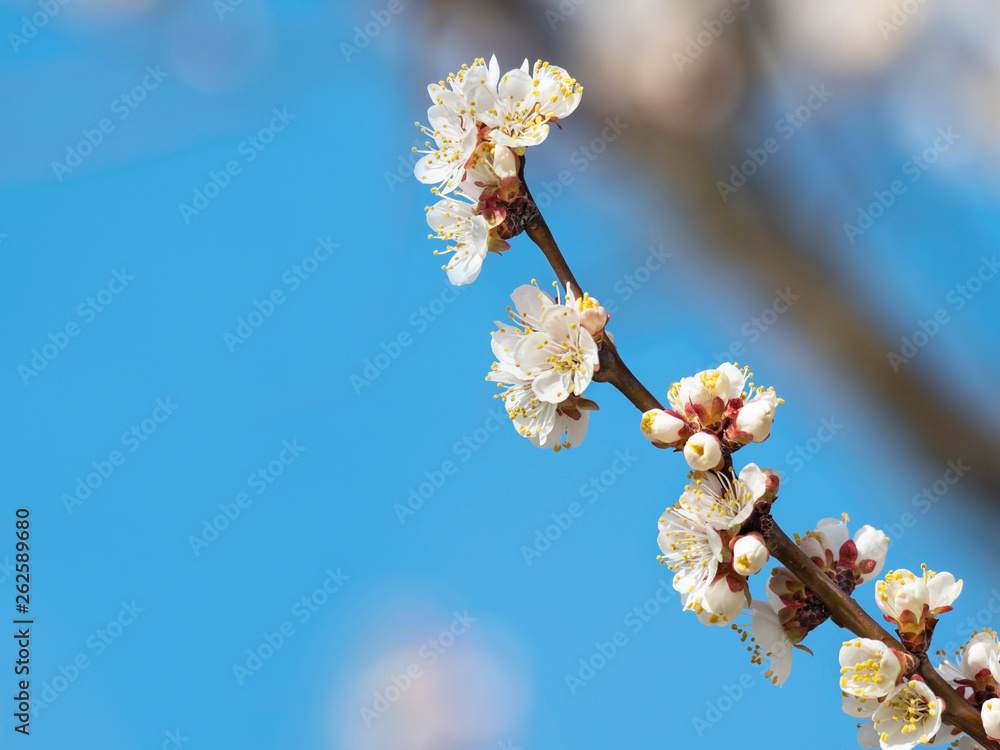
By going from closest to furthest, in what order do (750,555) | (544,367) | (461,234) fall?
(750,555), (544,367), (461,234)

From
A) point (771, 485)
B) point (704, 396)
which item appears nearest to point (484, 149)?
point (704, 396)

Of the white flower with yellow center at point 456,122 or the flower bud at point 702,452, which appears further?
the white flower with yellow center at point 456,122


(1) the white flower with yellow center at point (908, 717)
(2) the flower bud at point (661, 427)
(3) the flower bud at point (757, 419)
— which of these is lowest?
(1) the white flower with yellow center at point (908, 717)

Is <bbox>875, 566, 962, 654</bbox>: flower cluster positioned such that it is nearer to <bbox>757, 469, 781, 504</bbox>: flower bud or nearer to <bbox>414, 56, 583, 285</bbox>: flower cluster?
<bbox>757, 469, 781, 504</bbox>: flower bud

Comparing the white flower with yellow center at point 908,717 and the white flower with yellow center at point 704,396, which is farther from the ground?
the white flower with yellow center at point 704,396

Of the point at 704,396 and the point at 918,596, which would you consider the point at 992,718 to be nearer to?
the point at 918,596

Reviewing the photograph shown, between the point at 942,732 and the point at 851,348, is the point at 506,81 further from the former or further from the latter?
the point at 851,348

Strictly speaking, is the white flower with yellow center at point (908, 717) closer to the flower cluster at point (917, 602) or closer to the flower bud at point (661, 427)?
the flower cluster at point (917, 602)

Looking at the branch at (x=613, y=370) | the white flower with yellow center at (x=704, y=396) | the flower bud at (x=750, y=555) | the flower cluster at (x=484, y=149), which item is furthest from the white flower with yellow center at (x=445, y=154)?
the flower bud at (x=750, y=555)

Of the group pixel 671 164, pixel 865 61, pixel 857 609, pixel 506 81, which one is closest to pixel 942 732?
pixel 857 609
